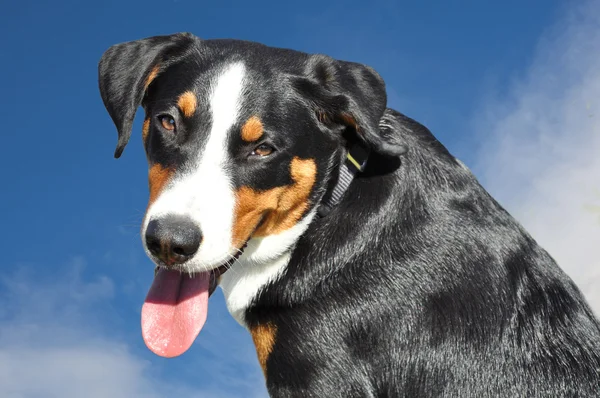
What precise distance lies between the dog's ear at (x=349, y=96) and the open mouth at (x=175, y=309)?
1.26 metres

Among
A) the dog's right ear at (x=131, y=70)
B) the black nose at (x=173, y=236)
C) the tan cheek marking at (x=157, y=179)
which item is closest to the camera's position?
the black nose at (x=173, y=236)

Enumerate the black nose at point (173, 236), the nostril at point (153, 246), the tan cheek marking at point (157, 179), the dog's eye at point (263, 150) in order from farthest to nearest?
the dog's eye at point (263, 150) → the tan cheek marking at point (157, 179) → the nostril at point (153, 246) → the black nose at point (173, 236)

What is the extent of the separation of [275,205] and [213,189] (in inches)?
21.4

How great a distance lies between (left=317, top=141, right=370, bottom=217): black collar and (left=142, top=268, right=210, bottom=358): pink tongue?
977 mm

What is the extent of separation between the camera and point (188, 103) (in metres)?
4.98

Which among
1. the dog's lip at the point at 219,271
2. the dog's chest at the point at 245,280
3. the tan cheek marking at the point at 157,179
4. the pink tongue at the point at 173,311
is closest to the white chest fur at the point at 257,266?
→ the dog's chest at the point at 245,280

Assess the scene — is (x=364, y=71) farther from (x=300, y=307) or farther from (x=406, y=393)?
(x=406, y=393)

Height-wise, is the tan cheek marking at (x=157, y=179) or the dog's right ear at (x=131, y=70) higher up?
the dog's right ear at (x=131, y=70)

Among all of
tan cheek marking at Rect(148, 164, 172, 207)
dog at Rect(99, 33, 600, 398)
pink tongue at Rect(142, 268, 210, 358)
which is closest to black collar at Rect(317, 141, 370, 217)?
dog at Rect(99, 33, 600, 398)

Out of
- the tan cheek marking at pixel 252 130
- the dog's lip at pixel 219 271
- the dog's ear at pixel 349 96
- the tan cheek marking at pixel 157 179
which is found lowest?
the dog's lip at pixel 219 271

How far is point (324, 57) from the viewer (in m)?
5.41

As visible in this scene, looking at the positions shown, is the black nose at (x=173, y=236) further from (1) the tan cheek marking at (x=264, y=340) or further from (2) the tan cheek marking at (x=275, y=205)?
(1) the tan cheek marking at (x=264, y=340)

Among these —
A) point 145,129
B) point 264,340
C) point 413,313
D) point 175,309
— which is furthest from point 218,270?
point 413,313

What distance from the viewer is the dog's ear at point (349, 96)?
4.95 meters
